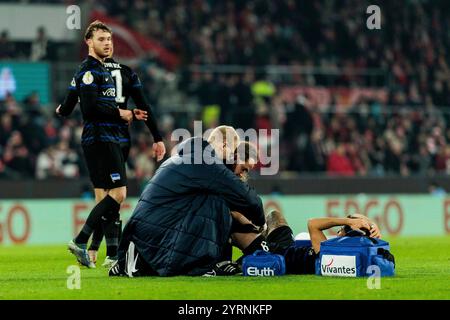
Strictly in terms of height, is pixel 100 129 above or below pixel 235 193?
above

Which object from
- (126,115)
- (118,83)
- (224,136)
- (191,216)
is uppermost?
(118,83)

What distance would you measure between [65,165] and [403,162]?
325 inches

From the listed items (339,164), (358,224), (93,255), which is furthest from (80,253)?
(339,164)

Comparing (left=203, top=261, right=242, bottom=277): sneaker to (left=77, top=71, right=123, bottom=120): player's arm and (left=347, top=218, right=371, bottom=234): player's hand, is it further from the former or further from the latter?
(left=77, top=71, right=123, bottom=120): player's arm

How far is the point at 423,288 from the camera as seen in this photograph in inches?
345

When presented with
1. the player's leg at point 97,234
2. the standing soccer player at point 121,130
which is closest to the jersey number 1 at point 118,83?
the standing soccer player at point 121,130

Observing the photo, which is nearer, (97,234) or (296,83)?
(97,234)

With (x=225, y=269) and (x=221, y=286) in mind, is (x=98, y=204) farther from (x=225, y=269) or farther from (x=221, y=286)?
(x=221, y=286)

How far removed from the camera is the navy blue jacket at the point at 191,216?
9469 mm

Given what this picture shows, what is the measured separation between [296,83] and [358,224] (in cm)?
1648

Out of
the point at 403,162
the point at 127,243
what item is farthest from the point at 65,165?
the point at 127,243

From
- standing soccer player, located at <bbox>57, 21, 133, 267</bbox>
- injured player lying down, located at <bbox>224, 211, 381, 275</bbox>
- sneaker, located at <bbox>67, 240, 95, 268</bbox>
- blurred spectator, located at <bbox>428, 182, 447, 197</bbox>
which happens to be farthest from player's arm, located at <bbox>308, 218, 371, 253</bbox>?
blurred spectator, located at <bbox>428, 182, 447, 197</bbox>

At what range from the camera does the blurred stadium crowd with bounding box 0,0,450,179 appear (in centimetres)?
2089

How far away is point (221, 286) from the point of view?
888 centimetres
